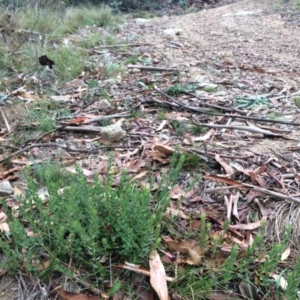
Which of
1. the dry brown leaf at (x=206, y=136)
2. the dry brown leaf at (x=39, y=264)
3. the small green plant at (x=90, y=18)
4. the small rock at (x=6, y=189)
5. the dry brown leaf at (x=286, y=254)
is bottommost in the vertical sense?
the small green plant at (x=90, y=18)

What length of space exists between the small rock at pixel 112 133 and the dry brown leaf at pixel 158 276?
3.42 ft

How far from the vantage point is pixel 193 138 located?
2.38 metres

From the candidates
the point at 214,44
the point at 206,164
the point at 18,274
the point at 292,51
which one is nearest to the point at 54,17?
the point at 214,44

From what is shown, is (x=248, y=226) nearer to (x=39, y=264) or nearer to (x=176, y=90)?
(x=39, y=264)

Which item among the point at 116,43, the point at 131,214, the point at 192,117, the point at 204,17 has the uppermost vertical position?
the point at 131,214

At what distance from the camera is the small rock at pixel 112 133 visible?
232 cm

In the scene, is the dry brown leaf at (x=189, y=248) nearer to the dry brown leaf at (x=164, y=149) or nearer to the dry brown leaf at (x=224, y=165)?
the dry brown leaf at (x=224, y=165)

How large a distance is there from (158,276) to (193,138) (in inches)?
45.4

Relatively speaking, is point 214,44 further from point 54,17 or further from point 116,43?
point 54,17

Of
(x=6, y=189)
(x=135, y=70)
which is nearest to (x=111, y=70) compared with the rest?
(x=135, y=70)

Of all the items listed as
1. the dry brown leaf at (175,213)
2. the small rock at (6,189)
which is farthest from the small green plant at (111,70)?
the dry brown leaf at (175,213)

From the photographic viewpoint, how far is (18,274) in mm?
1434

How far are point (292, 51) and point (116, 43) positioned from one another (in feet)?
7.55

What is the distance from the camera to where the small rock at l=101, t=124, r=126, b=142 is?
232 cm
